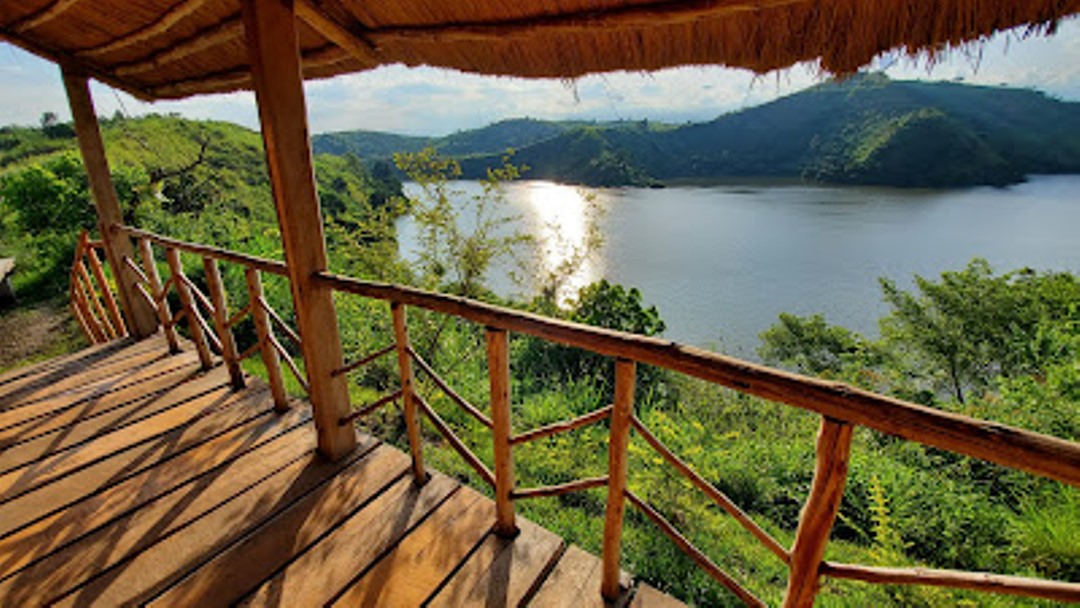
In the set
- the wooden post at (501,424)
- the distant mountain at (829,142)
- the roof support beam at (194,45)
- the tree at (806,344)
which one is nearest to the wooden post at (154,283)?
the roof support beam at (194,45)

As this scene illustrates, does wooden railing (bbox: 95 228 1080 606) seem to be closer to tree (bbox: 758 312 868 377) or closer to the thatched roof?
the thatched roof

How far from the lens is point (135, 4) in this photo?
82.4 inches

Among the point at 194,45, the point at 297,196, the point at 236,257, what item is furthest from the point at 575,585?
the point at 194,45

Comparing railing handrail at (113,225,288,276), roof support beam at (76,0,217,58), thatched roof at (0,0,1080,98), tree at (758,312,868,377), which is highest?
roof support beam at (76,0,217,58)

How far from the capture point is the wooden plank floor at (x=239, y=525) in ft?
5.13

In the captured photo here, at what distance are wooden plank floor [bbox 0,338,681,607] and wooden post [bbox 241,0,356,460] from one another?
311mm

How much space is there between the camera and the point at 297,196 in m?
1.86

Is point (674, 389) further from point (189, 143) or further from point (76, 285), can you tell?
point (189, 143)

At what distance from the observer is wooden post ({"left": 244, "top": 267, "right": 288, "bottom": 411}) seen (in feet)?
7.87

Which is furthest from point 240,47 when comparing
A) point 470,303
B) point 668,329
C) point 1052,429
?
point 668,329

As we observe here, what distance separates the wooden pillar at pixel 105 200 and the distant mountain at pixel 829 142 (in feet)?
83.7

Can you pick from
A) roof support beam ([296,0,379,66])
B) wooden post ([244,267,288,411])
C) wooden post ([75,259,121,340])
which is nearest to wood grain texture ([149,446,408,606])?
wooden post ([244,267,288,411])

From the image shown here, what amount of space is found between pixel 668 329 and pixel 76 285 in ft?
55.4

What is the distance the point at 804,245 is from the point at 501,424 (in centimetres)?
3143
